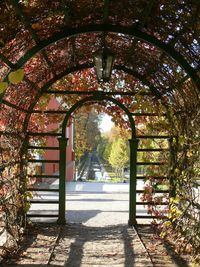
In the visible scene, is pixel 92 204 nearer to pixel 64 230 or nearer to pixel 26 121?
pixel 64 230

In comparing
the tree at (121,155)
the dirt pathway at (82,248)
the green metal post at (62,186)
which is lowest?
the dirt pathway at (82,248)

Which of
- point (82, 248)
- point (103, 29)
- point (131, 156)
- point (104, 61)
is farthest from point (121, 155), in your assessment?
point (103, 29)

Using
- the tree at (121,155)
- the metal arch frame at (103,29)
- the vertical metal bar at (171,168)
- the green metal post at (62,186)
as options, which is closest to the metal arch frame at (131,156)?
the green metal post at (62,186)

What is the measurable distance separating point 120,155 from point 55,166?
1292 centimetres

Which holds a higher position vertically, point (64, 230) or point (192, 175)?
point (192, 175)

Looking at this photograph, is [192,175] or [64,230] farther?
[64,230]

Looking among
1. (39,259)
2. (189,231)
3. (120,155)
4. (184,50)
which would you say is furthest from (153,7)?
(120,155)

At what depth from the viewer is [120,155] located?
35.4 m

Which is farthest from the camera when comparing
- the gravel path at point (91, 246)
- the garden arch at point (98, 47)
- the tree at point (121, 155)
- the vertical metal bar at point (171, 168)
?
the tree at point (121, 155)

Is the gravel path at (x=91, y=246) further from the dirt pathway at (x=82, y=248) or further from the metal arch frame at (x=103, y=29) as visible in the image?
the metal arch frame at (x=103, y=29)

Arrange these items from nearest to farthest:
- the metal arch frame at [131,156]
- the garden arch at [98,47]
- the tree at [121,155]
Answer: the garden arch at [98,47] → the metal arch frame at [131,156] → the tree at [121,155]

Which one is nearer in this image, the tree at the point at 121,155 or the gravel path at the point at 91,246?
the gravel path at the point at 91,246

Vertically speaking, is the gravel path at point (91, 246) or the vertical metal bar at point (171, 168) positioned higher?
the vertical metal bar at point (171, 168)

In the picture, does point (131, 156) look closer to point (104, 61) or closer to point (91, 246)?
point (91, 246)
